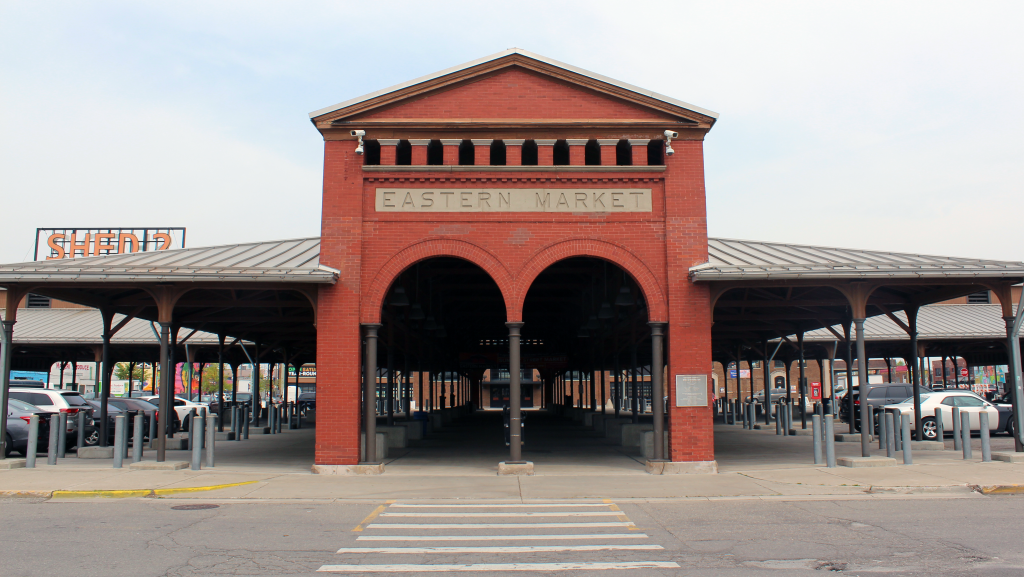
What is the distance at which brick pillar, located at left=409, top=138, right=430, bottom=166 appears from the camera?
15992 mm

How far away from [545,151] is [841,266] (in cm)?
665

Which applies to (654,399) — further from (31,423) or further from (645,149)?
(31,423)

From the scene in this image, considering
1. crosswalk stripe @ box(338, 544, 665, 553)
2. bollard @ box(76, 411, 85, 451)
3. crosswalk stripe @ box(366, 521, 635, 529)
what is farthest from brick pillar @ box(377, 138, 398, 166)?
bollard @ box(76, 411, 85, 451)

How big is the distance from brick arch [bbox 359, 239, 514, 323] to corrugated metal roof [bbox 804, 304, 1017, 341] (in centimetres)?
1911

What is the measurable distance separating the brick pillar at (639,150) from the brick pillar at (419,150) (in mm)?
4519

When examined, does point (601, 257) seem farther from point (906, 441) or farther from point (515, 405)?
point (906, 441)

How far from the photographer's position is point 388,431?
20.7 metres

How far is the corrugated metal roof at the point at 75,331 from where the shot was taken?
3036cm

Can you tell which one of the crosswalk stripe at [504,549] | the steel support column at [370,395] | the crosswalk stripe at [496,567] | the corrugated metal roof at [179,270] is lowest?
the crosswalk stripe at [504,549]

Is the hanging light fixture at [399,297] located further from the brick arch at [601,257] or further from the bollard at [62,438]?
the bollard at [62,438]

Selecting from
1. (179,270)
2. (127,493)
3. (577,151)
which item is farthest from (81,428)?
(577,151)

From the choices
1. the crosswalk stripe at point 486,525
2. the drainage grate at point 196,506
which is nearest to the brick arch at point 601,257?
the crosswalk stripe at point 486,525

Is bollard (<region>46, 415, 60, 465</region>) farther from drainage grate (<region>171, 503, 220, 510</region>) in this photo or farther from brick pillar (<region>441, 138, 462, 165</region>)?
brick pillar (<region>441, 138, 462, 165</region>)

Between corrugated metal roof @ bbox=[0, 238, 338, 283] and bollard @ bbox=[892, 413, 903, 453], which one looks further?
bollard @ bbox=[892, 413, 903, 453]
